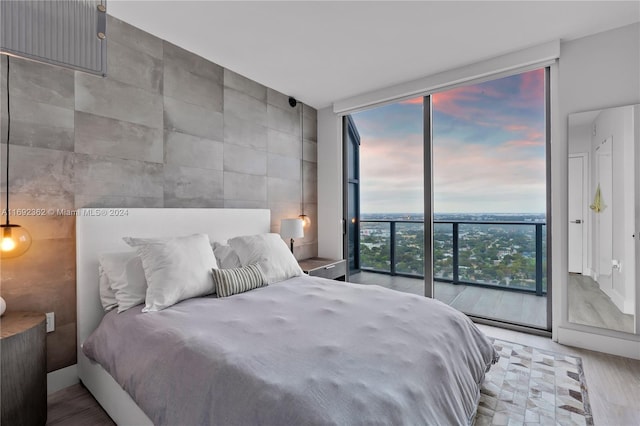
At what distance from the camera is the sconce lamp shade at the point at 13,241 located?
1815mm

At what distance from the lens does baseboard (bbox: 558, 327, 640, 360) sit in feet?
8.09

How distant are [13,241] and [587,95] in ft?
14.3

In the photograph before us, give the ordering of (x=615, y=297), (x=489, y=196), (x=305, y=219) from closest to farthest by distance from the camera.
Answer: (x=615, y=297) < (x=489, y=196) < (x=305, y=219)

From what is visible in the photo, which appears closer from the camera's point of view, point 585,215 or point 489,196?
point 585,215

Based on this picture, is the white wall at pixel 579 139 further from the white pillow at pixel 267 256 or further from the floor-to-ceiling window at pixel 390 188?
the white pillow at pixel 267 256

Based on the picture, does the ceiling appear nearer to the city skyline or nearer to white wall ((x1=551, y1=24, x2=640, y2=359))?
white wall ((x1=551, y1=24, x2=640, y2=359))

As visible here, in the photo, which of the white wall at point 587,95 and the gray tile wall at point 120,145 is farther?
the white wall at point 587,95

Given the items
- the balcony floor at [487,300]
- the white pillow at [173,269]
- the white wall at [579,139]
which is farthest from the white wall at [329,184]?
the white wall at [579,139]

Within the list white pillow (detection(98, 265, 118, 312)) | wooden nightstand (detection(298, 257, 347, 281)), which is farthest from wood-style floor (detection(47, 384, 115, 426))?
wooden nightstand (detection(298, 257, 347, 281))

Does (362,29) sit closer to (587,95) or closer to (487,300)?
(587,95)

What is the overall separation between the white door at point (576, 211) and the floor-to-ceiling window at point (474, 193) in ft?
1.15

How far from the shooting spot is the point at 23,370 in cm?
163

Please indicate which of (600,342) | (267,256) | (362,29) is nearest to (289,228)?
(267,256)

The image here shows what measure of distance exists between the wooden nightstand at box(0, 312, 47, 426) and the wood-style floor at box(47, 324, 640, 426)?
0.16m
